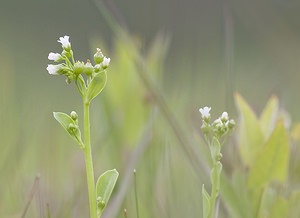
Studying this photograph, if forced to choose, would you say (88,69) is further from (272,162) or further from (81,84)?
(272,162)

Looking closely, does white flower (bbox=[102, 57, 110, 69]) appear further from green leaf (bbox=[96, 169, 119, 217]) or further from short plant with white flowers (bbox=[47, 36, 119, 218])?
green leaf (bbox=[96, 169, 119, 217])

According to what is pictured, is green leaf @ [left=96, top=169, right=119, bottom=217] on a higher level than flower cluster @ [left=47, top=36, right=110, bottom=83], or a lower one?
lower

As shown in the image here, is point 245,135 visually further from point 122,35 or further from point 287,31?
point 287,31

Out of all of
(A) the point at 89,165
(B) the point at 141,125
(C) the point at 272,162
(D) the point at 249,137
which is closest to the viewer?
(A) the point at 89,165

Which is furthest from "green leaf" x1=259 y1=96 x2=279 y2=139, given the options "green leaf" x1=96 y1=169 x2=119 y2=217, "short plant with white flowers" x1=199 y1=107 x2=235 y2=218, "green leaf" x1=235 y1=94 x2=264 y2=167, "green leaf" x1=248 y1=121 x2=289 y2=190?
"green leaf" x1=96 y1=169 x2=119 y2=217

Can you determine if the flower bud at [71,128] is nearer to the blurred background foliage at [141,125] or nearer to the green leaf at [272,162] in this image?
the blurred background foliage at [141,125]

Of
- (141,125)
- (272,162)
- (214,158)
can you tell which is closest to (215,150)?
(214,158)
